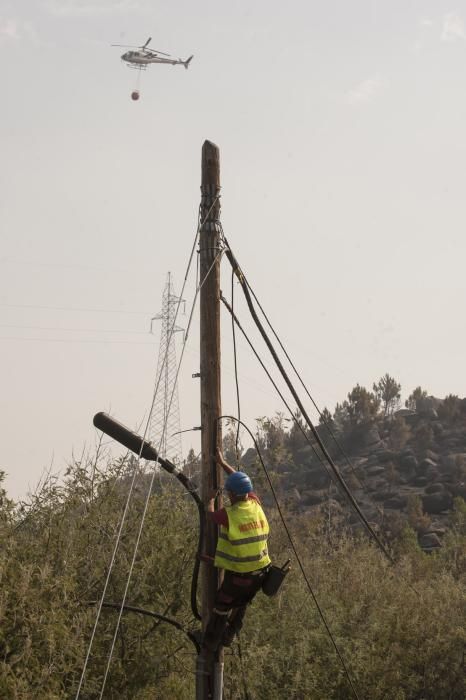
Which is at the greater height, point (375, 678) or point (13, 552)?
point (13, 552)

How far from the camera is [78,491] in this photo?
62.5 feet

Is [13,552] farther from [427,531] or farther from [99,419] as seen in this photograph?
[427,531]

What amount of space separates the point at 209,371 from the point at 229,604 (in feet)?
8.57

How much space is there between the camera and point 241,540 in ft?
29.9

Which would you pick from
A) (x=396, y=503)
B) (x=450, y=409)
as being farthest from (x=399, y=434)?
(x=396, y=503)

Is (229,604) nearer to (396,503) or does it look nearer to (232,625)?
(232,625)

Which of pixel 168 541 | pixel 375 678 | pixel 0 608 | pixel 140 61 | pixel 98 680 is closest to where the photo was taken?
pixel 0 608

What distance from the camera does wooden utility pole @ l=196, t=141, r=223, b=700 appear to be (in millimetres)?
9634

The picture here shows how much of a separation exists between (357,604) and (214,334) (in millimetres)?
21051

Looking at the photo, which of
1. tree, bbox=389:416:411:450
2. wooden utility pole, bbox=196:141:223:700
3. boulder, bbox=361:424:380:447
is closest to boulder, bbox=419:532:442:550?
tree, bbox=389:416:411:450

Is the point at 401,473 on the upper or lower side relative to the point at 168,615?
upper

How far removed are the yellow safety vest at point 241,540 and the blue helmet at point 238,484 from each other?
0.13 m

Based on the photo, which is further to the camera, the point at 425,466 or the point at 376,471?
the point at 376,471

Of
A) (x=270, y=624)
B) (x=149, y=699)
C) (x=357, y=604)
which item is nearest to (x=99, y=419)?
(x=149, y=699)
